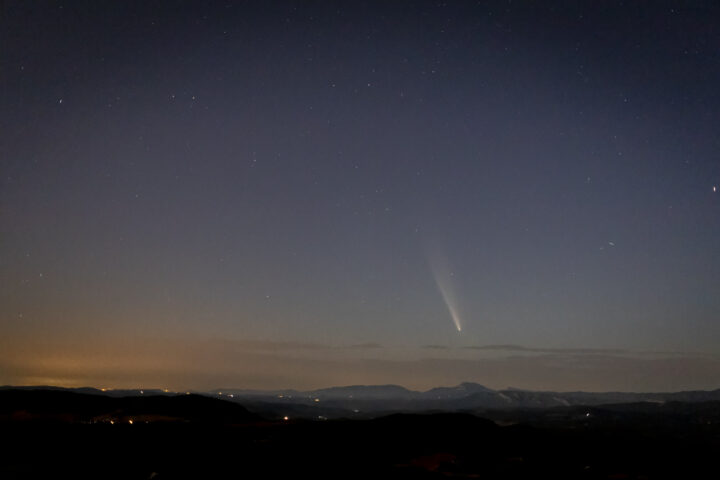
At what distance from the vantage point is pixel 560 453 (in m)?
62.9

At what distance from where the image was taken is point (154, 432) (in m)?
45.6

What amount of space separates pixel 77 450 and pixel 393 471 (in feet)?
68.0

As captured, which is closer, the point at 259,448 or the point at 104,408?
the point at 259,448

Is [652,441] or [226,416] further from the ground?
[226,416]

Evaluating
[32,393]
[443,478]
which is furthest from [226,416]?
[443,478]

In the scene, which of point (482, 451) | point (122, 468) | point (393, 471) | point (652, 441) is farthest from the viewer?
point (652, 441)

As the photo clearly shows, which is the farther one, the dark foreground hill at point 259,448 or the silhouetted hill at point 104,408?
the silhouetted hill at point 104,408

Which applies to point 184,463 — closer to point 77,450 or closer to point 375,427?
point 77,450

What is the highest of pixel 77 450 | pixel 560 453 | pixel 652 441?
pixel 77 450

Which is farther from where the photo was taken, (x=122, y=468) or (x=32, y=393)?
(x=32, y=393)

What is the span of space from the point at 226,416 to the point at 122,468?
46.1 metres

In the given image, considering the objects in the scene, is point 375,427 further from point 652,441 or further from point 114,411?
point 652,441

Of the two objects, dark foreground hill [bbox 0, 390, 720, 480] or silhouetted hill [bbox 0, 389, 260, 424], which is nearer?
dark foreground hill [bbox 0, 390, 720, 480]

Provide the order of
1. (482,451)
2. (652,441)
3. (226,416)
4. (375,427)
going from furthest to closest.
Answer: (652,441) → (226,416) → (375,427) → (482,451)
